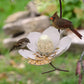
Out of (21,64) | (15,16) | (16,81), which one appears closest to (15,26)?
(15,16)

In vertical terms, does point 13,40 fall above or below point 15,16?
below

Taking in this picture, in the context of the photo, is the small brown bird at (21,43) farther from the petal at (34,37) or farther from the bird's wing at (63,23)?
the bird's wing at (63,23)

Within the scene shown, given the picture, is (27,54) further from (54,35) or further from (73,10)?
(73,10)

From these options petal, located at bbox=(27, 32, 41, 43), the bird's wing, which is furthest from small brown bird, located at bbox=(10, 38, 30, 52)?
the bird's wing

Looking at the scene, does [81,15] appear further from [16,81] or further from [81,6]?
[16,81]

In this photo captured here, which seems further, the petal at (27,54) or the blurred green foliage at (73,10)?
the blurred green foliage at (73,10)

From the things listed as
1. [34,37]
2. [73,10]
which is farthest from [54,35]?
[73,10]

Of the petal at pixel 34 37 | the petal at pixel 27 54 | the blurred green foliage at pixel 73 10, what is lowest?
the blurred green foliage at pixel 73 10

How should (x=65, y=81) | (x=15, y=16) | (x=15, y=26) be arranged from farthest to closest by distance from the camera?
(x=15, y=16)
(x=15, y=26)
(x=65, y=81)

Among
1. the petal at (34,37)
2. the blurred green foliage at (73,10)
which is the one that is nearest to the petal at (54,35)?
the petal at (34,37)

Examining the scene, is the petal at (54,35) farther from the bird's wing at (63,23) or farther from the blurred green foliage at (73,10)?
the blurred green foliage at (73,10)

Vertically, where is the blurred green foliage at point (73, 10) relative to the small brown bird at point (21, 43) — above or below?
below
